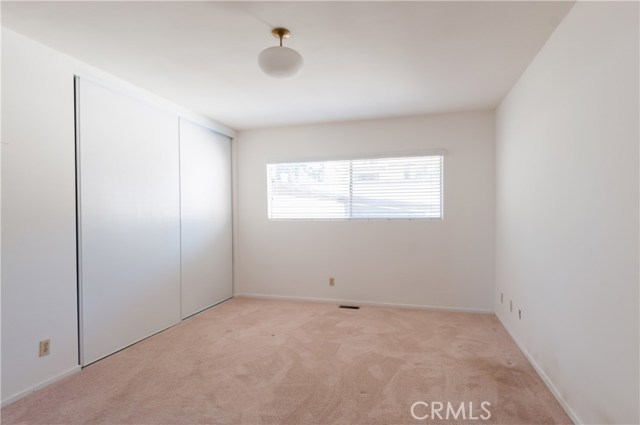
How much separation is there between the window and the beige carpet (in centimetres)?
147

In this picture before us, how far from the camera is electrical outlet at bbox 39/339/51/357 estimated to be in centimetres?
239

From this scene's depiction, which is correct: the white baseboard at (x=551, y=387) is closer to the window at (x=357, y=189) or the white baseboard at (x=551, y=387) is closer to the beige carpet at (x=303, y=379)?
the beige carpet at (x=303, y=379)

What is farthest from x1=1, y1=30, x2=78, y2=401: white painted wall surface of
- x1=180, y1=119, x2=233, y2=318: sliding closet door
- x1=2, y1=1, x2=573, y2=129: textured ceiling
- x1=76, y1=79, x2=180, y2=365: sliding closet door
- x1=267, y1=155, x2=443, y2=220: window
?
x1=267, y1=155, x2=443, y2=220: window

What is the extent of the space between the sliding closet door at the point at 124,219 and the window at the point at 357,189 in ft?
4.91

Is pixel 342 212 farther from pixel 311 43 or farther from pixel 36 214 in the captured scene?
pixel 36 214

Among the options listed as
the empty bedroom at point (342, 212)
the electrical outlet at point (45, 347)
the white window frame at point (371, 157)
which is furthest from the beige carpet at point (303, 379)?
the white window frame at point (371, 157)

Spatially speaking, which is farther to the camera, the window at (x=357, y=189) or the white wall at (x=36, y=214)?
the window at (x=357, y=189)

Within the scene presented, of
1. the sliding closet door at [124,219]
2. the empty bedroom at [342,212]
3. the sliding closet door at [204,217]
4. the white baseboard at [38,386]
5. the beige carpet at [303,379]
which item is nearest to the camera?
the empty bedroom at [342,212]

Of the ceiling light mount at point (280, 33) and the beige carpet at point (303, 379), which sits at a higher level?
the ceiling light mount at point (280, 33)

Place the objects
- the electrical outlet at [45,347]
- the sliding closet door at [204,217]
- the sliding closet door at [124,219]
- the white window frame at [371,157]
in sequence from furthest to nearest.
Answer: the white window frame at [371,157] < the sliding closet door at [204,217] < the sliding closet door at [124,219] < the electrical outlet at [45,347]

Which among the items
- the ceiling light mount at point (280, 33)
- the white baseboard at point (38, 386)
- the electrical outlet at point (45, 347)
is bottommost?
the white baseboard at point (38, 386)

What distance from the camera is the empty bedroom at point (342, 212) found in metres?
1.90

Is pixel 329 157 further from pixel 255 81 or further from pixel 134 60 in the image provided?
pixel 134 60

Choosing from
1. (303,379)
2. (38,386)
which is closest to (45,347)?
(38,386)
